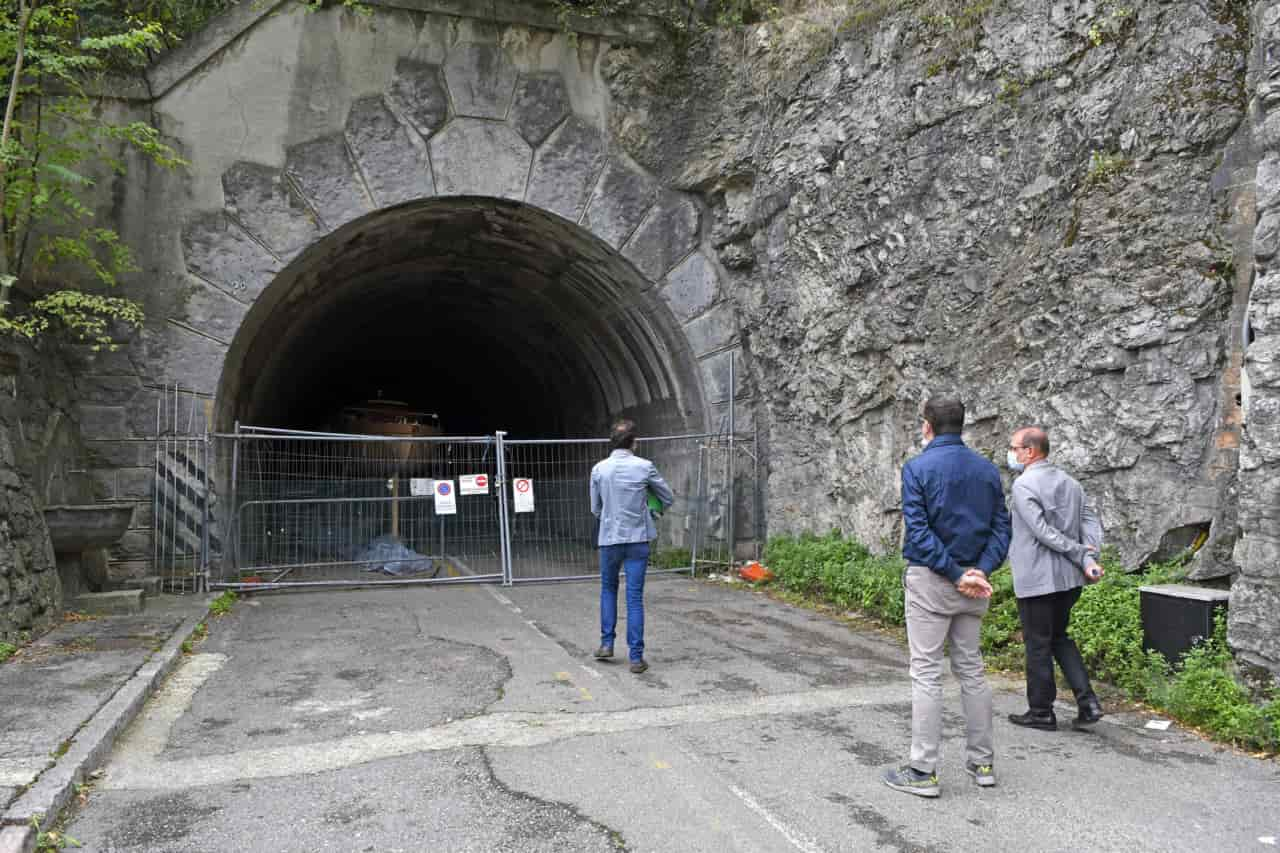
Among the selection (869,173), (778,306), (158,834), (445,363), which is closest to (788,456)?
(778,306)

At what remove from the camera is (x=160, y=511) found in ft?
33.0

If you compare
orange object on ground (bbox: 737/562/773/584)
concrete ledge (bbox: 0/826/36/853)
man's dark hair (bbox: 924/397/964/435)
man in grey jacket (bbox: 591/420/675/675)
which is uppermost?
man's dark hair (bbox: 924/397/964/435)

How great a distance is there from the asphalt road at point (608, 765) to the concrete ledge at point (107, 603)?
1.73 meters

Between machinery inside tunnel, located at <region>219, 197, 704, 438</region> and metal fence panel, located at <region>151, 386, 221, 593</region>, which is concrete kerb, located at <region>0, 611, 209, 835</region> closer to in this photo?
metal fence panel, located at <region>151, 386, 221, 593</region>

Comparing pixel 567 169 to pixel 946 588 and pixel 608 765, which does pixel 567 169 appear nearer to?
pixel 608 765

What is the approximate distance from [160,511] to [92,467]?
0.81 meters

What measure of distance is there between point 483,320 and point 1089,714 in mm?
13768

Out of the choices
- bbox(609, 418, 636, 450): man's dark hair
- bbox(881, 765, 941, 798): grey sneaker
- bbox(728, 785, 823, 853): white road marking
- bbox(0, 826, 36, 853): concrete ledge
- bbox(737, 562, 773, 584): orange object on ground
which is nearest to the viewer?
bbox(0, 826, 36, 853): concrete ledge

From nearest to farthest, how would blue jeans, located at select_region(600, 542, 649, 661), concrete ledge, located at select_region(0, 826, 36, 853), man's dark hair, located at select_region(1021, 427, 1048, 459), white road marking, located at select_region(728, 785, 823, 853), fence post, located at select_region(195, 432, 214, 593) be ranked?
concrete ledge, located at select_region(0, 826, 36, 853)
white road marking, located at select_region(728, 785, 823, 853)
man's dark hair, located at select_region(1021, 427, 1048, 459)
blue jeans, located at select_region(600, 542, 649, 661)
fence post, located at select_region(195, 432, 214, 593)

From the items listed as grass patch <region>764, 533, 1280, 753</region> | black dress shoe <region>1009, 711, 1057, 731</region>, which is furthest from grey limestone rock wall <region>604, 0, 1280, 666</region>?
black dress shoe <region>1009, 711, 1057, 731</region>

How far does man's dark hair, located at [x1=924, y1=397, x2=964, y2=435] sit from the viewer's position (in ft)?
14.5

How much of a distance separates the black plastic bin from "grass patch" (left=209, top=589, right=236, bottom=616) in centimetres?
781

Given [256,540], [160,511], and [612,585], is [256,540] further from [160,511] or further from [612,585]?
[612,585]

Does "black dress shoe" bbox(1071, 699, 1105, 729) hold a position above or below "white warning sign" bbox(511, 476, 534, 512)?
below
